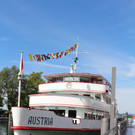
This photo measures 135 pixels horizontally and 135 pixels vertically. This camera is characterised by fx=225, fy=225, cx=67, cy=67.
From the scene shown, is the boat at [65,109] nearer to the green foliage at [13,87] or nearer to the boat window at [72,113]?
the boat window at [72,113]

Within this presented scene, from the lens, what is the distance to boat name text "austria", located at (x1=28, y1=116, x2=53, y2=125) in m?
13.0

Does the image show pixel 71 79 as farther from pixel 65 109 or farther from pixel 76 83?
pixel 65 109

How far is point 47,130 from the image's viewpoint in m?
13.8

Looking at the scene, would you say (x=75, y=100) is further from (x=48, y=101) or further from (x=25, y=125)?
(x=25, y=125)

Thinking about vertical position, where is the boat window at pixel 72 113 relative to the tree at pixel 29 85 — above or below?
below

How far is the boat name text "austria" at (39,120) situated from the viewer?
13.0m

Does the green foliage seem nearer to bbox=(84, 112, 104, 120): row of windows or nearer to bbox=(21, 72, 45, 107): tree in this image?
bbox=(21, 72, 45, 107): tree

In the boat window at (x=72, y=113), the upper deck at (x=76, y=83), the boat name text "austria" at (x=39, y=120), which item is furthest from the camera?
the upper deck at (x=76, y=83)

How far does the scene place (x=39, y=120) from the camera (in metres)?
13.3

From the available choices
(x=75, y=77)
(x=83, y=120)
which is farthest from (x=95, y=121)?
(x=75, y=77)

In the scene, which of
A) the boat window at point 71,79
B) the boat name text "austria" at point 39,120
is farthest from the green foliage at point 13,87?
the boat name text "austria" at point 39,120

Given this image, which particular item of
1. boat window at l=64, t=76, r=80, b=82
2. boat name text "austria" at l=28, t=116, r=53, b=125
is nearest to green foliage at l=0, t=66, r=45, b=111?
boat window at l=64, t=76, r=80, b=82

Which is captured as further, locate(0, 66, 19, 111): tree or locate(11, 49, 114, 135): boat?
locate(0, 66, 19, 111): tree

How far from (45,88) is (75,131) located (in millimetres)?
4977
